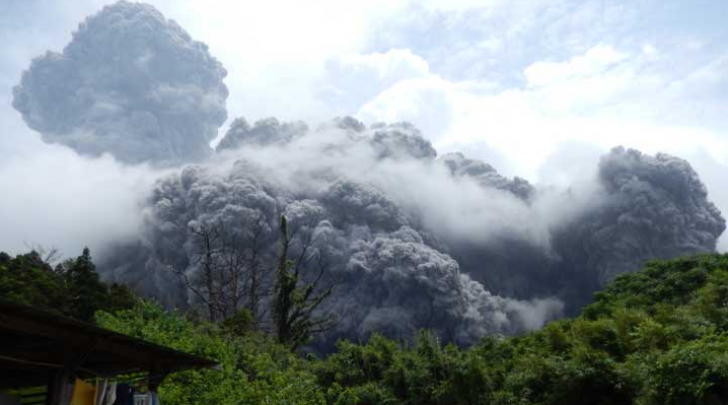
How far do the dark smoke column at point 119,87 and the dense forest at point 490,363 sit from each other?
7152 cm

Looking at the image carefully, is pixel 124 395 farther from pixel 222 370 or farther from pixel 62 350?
pixel 222 370

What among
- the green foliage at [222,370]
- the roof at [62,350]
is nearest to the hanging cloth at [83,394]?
the roof at [62,350]

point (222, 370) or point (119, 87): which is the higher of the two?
point (119, 87)

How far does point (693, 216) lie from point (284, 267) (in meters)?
53.1

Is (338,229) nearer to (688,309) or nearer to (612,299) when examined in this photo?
(612,299)

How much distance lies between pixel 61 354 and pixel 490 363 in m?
13.0

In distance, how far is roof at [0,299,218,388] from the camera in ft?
14.8

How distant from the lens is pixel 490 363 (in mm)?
16344

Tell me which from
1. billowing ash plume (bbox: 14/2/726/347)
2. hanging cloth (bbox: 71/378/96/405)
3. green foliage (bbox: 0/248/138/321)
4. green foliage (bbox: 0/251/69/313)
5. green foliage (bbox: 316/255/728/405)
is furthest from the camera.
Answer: billowing ash plume (bbox: 14/2/726/347)

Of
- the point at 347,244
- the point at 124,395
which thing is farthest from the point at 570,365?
the point at 347,244

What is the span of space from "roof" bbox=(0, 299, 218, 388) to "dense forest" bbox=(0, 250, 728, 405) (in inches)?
190

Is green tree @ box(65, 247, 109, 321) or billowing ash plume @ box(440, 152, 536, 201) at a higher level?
billowing ash plume @ box(440, 152, 536, 201)

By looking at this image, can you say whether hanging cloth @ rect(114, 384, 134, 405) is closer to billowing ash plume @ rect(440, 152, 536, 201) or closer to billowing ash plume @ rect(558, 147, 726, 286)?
billowing ash plume @ rect(558, 147, 726, 286)

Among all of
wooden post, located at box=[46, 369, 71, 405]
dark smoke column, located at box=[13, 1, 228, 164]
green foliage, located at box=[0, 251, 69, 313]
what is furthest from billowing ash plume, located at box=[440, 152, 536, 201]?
wooden post, located at box=[46, 369, 71, 405]
